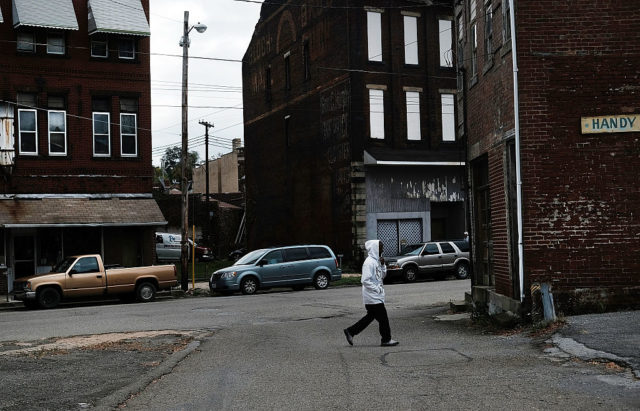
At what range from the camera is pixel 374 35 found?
37000mm

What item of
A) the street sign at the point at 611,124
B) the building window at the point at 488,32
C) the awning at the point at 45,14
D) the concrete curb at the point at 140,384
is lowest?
the concrete curb at the point at 140,384

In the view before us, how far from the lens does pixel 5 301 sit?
26.0 meters

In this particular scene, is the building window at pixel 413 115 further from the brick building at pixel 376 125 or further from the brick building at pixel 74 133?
the brick building at pixel 74 133

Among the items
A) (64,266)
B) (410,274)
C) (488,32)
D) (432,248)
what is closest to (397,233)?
(432,248)

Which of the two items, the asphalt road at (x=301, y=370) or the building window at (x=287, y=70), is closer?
the asphalt road at (x=301, y=370)

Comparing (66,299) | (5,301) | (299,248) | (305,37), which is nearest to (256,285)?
(299,248)

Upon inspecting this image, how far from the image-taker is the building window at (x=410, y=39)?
123ft

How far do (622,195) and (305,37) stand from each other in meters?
28.8

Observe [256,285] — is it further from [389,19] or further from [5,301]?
[389,19]

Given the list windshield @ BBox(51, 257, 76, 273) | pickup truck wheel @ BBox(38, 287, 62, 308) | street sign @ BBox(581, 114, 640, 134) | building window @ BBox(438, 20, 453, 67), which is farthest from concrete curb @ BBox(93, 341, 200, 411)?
building window @ BBox(438, 20, 453, 67)

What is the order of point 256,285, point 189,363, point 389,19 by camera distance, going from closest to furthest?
1. point 189,363
2. point 256,285
3. point 389,19

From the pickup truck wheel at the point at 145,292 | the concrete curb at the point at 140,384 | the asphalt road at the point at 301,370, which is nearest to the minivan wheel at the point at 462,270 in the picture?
the pickup truck wheel at the point at 145,292

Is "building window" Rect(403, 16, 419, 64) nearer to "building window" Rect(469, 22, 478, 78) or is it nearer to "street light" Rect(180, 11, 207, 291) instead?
"street light" Rect(180, 11, 207, 291)

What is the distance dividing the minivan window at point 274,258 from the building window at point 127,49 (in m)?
9.86
